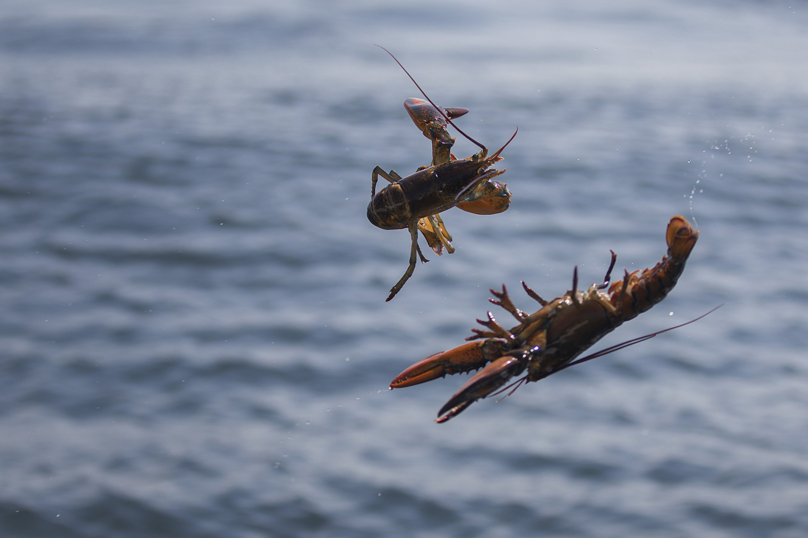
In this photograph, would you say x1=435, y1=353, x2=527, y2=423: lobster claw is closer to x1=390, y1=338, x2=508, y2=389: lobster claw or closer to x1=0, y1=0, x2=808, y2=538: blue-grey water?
x1=390, y1=338, x2=508, y2=389: lobster claw

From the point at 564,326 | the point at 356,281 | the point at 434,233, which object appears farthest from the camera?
the point at 356,281

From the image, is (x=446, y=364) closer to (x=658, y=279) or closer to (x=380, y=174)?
(x=658, y=279)

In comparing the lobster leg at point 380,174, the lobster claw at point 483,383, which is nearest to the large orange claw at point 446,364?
the lobster claw at point 483,383

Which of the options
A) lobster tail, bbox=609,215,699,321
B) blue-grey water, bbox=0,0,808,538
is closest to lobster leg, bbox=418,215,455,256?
lobster tail, bbox=609,215,699,321

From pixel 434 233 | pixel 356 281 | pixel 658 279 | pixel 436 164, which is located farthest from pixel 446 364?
pixel 356 281

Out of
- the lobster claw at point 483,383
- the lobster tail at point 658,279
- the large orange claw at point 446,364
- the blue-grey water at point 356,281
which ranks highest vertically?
the lobster tail at point 658,279

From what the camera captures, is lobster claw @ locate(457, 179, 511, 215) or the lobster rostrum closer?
the lobster rostrum

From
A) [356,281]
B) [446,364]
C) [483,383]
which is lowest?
[356,281]

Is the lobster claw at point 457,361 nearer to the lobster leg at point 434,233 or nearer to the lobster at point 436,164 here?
the lobster at point 436,164
